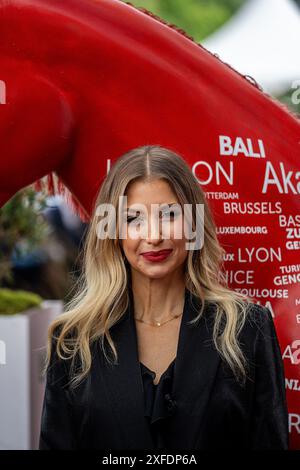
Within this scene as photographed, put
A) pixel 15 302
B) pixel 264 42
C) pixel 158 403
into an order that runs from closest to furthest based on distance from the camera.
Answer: pixel 158 403
pixel 15 302
pixel 264 42

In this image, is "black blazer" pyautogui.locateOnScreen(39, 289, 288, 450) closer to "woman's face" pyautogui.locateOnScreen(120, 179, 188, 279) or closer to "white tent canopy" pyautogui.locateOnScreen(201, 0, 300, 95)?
"woman's face" pyautogui.locateOnScreen(120, 179, 188, 279)

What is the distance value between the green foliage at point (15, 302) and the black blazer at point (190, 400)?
2.18 meters

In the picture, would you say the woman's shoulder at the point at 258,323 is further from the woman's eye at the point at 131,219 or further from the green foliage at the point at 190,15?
the green foliage at the point at 190,15

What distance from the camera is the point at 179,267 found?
60.4 inches

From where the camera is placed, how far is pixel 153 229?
56.1 inches

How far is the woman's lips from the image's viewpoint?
1435mm

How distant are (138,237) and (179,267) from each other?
14 cm

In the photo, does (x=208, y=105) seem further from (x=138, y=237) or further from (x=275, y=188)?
(x=138, y=237)

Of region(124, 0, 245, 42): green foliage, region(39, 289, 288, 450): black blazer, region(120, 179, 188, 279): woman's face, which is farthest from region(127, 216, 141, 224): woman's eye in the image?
region(124, 0, 245, 42): green foliage

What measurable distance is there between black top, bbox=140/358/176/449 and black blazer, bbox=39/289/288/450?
1cm

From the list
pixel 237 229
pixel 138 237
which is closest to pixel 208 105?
pixel 237 229


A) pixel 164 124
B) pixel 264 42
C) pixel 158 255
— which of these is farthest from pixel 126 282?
pixel 264 42

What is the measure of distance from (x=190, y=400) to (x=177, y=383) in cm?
4

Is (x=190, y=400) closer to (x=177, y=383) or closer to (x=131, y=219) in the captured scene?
(x=177, y=383)
